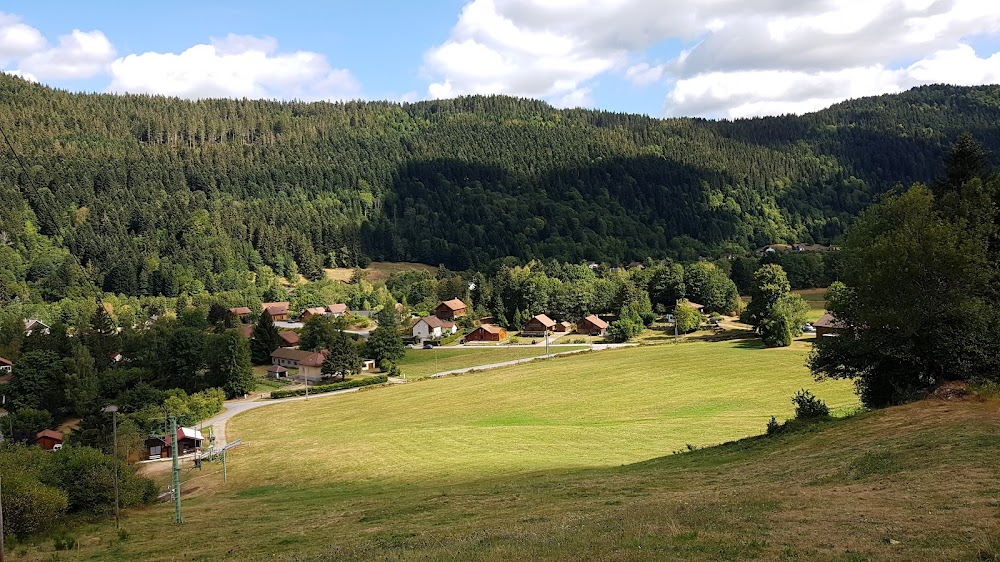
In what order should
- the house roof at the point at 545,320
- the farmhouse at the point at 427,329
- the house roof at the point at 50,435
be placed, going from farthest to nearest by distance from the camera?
1. the farmhouse at the point at 427,329
2. the house roof at the point at 545,320
3. the house roof at the point at 50,435

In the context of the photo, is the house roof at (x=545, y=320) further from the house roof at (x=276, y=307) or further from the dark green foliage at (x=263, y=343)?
the house roof at (x=276, y=307)

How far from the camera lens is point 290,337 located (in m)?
95.8

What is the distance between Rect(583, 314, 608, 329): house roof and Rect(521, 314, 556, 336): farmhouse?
5.52 metres

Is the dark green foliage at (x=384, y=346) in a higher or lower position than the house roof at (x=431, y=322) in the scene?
lower

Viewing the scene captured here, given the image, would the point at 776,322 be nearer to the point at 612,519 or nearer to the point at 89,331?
the point at 612,519

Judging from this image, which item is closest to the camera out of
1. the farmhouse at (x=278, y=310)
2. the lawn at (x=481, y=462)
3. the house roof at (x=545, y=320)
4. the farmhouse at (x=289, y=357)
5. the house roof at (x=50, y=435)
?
the lawn at (x=481, y=462)

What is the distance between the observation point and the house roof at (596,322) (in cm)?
9844

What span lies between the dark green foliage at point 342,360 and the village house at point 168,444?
25.5 metres

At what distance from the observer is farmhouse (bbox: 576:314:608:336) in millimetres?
97812

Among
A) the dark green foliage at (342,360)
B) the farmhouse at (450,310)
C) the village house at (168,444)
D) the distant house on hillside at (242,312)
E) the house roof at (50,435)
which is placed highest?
the distant house on hillside at (242,312)

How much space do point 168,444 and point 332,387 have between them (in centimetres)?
2295

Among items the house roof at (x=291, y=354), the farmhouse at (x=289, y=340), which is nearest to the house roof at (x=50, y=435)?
the house roof at (x=291, y=354)

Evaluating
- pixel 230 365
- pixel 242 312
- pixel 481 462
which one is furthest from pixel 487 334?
pixel 481 462

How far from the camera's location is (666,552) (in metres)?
11.6
